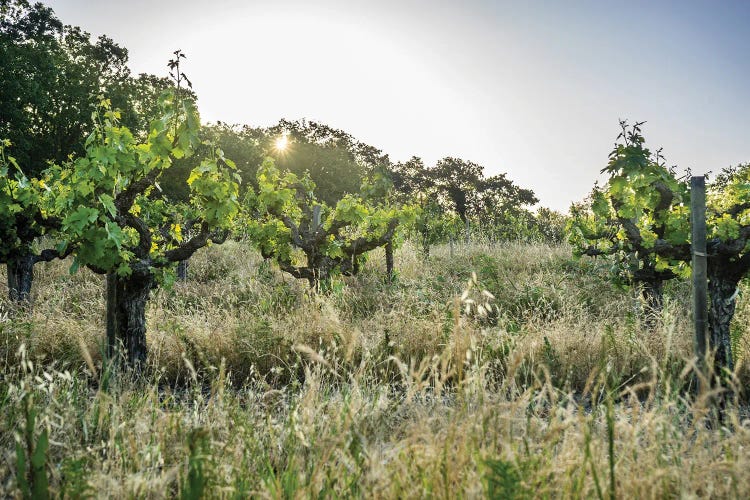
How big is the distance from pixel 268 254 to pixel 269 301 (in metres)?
1.81

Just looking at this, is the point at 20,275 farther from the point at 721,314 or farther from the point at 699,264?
the point at 721,314

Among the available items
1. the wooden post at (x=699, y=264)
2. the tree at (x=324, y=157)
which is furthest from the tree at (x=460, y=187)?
the wooden post at (x=699, y=264)

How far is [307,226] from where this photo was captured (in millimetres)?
8383

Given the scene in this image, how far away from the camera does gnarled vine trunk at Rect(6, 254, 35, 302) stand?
7060 millimetres

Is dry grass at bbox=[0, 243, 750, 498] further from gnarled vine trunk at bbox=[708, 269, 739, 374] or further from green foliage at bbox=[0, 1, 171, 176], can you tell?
green foliage at bbox=[0, 1, 171, 176]

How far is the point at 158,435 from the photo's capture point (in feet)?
7.57

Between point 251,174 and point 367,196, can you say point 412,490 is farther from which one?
point 251,174

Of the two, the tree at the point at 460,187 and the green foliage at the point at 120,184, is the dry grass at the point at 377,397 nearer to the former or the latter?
the green foliage at the point at 120,184

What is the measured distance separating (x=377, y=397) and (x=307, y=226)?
5753 millimetres

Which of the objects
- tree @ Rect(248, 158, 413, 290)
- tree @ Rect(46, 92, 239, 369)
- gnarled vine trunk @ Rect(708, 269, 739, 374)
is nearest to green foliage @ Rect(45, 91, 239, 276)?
tree @ Rect(46, 92, 239, 369)

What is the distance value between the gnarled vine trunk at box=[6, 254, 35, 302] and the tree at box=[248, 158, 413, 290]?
335 centimetres

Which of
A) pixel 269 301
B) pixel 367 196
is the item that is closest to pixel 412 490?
pixel 269 301

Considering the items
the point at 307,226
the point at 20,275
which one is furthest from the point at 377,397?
the point at 20,275

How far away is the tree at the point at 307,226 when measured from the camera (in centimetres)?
791
